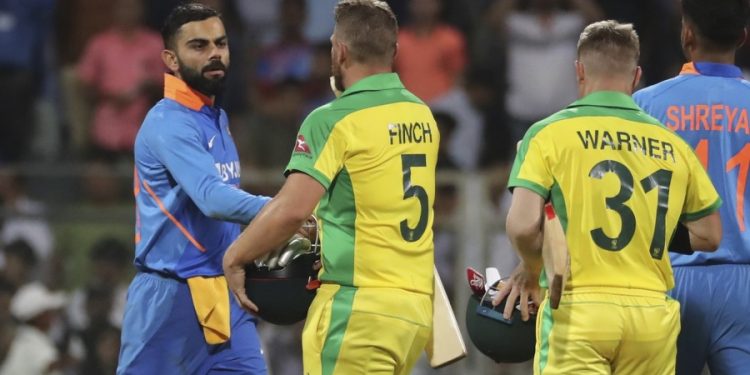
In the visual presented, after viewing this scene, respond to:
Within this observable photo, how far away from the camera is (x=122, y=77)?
13273 mm

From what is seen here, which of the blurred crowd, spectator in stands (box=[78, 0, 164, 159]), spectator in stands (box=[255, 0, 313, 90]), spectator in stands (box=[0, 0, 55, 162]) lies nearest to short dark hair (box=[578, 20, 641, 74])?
the blurred crowd

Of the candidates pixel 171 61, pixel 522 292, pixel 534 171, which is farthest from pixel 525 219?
pixel 171 61

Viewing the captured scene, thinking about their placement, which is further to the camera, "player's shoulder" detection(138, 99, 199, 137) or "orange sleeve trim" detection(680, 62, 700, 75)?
"player's shoulder" detection(138, 99, 199, 137)

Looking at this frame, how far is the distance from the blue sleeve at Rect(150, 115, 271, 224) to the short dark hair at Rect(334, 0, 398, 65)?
0.87m

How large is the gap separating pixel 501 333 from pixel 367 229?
2.66ft

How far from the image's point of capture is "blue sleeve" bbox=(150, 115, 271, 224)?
6750 mm

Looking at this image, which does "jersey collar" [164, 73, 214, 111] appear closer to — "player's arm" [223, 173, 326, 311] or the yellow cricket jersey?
"player's arm" [223, 173, 326, 311]

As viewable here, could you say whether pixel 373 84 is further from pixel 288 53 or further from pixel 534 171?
pixel 288 53

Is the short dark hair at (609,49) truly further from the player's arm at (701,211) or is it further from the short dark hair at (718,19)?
the short dark hair at (718,19)

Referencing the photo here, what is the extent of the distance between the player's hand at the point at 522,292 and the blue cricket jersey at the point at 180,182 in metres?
1.35

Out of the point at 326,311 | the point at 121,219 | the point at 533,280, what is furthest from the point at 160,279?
the point at 121,219

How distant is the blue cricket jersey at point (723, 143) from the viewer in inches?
263

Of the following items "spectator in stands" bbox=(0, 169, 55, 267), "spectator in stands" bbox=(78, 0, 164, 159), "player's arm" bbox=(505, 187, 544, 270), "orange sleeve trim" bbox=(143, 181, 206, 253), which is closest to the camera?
"player's arm" bbox=(505, 187, 544, 270)

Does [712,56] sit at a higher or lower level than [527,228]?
higher
